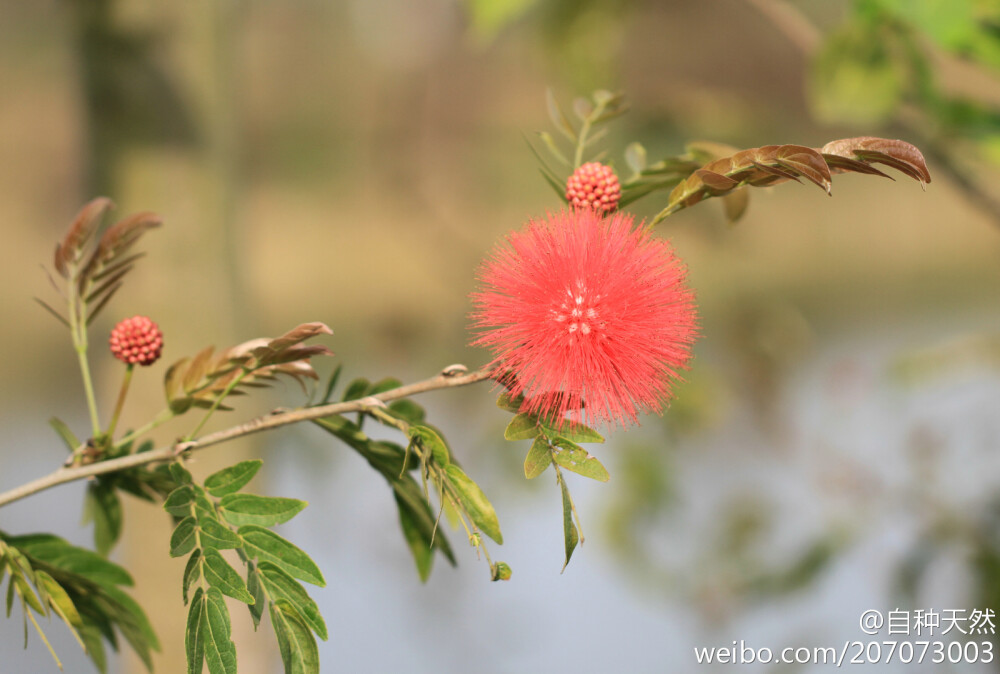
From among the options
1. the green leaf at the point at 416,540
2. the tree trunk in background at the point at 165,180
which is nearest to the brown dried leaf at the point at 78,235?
the green leaf at the point at 416,540

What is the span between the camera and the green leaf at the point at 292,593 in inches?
6.1

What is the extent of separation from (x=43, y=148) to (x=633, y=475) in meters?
0.74

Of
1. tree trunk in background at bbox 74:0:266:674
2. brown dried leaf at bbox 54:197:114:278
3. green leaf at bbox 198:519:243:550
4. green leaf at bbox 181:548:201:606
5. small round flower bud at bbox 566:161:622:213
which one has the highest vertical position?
tree trunk in background at bbox 74:0:266:674

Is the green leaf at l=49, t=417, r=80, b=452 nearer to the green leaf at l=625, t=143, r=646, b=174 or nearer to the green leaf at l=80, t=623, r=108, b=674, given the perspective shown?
the green leaf at l=80, t=623, r=108, b=674

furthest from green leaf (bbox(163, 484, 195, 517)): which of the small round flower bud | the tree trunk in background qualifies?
the tree trunk in background

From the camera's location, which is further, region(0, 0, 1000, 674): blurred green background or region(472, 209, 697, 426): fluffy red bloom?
region(0, 0, 1000, 674): blurred green background

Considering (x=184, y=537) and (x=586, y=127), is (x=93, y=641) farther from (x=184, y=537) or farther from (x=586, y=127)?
(x=586, y=127)

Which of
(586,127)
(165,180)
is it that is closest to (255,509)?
(586,127)

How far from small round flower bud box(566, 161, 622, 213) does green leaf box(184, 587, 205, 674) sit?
4.5 inches

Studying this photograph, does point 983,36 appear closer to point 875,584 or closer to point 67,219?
point 875,584

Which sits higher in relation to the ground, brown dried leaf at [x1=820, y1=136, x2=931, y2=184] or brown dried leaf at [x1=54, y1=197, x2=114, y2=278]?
brown dried leaf at [x1=54, y1=197, x2=114, y2=278]

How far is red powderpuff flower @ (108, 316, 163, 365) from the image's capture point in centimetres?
19

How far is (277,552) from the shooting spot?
0.16 meters

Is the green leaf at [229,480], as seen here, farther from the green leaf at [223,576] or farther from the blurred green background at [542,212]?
Answer: the blurred green background at [542,212]
